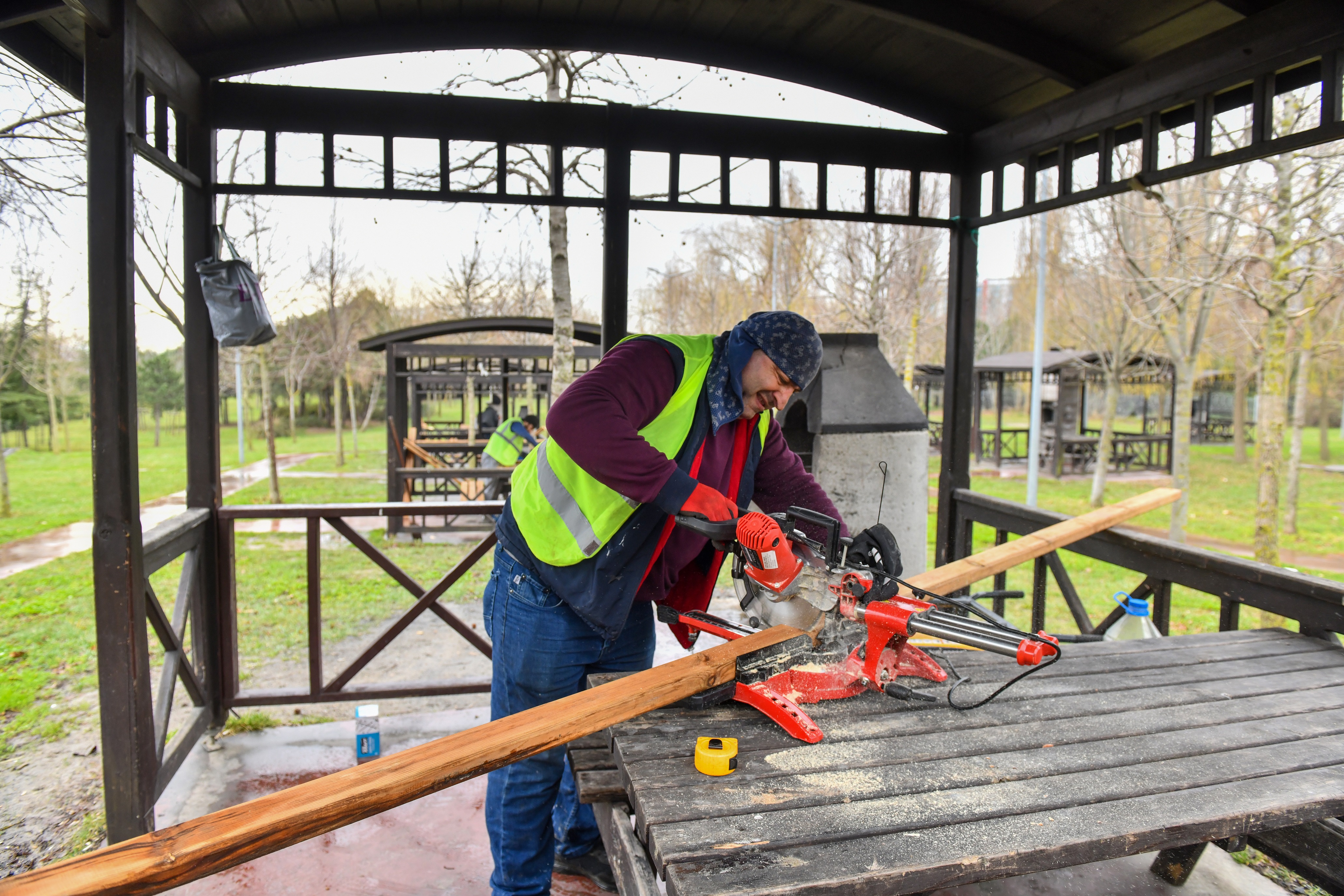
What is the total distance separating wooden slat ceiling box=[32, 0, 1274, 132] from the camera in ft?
11.9

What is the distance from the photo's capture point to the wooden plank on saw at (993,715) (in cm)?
196

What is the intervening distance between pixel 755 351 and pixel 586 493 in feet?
2.39

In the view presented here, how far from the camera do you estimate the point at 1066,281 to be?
15.9 meters

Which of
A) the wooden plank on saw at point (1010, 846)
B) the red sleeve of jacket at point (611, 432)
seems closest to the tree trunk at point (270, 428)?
the red sleeve of jacket at point (611, 432)

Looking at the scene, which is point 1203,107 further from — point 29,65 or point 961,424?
point 29,65

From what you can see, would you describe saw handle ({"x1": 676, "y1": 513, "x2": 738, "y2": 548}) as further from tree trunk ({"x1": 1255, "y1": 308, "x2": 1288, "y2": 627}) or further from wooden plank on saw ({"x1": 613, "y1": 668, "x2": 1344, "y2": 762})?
tree trunk ({"x1": 1255, "y1": 308, "x2": 1288, "y2": 627})

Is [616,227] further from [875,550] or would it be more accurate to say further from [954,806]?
[954,806]

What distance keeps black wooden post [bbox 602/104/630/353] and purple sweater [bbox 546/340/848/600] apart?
5.78 ft

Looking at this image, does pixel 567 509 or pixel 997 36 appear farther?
pixel 997 36

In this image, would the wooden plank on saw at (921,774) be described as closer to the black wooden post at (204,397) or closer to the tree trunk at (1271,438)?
the black wooden post at (204,397)

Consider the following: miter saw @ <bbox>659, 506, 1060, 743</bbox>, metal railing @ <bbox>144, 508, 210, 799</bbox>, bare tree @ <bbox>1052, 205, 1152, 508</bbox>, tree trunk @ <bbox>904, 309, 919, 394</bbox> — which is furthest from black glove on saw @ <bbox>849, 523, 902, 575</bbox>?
tree trunk @ <bbox>904, 309, 919, 394</bbox>

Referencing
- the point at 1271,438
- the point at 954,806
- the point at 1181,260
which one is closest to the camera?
the point at 954,806

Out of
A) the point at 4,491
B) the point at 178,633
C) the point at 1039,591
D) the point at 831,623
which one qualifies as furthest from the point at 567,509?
the point at 4,491

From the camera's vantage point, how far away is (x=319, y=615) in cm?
447
